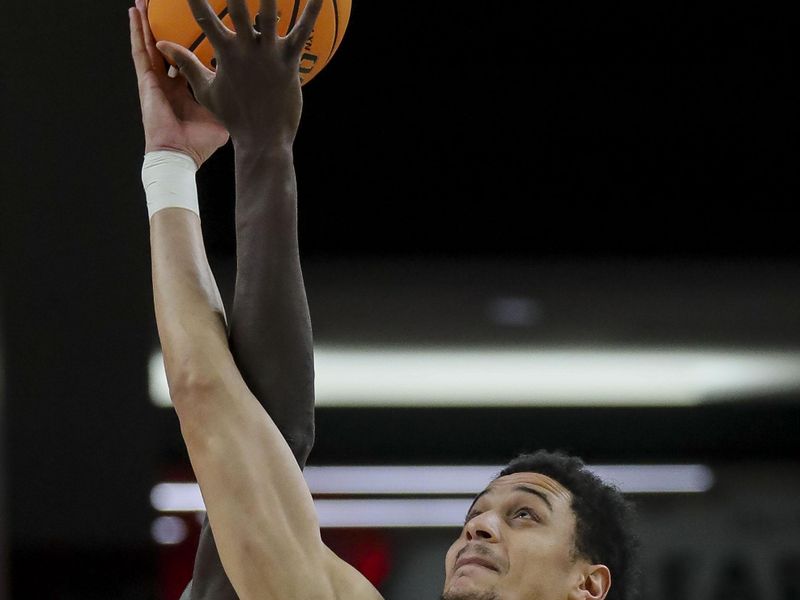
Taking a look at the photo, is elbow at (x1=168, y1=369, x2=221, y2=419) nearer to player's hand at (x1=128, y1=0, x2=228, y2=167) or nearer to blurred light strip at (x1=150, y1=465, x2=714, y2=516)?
player's hand at (x1=128, y1=0, x2=228, y2=167)

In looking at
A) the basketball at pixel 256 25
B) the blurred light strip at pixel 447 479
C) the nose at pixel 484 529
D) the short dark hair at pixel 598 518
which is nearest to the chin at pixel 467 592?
the nose at pixel 484 529

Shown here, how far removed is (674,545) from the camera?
20.1 ft

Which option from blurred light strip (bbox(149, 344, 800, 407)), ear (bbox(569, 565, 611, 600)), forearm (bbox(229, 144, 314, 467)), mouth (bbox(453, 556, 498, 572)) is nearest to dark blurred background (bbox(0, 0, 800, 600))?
blurred light strip (bbox(149, 344, 800, 407))

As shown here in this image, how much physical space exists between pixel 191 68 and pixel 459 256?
446cm

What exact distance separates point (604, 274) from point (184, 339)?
481 cm

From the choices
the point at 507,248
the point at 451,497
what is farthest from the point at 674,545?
the point at 507,248

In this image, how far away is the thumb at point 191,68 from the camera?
77.5 inches

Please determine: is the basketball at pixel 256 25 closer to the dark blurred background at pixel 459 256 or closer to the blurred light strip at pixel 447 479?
the dark blurred background at pixel 459 256

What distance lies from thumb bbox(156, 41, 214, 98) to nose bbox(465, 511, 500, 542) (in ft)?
3.43

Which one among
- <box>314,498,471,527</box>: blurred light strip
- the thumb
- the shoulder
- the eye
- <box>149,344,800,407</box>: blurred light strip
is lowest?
the shoulder

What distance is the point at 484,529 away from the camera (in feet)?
7.88

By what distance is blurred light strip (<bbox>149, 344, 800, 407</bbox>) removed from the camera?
21.0 feet

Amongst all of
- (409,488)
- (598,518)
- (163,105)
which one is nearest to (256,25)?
(163,105)

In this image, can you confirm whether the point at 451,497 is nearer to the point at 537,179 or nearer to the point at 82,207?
the point at 537,179
